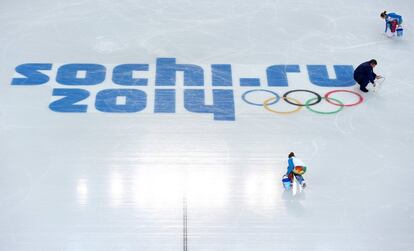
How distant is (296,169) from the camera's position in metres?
10.9

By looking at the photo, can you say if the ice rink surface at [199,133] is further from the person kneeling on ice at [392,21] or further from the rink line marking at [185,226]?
the person kneeling on ice at [392,21]

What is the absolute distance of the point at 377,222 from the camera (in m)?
10.3

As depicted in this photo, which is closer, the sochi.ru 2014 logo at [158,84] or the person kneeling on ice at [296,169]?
the person kneeling on ice at [296,169]

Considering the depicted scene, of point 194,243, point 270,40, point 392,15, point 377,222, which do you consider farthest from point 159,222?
point 392,15

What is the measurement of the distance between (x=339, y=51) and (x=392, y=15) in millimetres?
1780

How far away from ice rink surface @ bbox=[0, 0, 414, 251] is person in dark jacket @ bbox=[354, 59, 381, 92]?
25 centimetres

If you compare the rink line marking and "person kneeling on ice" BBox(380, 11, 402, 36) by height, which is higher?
"person kneeling on ice" BBox(380, 11, 402, 36)

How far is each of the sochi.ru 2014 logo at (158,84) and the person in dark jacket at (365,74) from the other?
0.31m

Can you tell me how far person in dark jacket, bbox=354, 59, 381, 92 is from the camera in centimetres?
1401

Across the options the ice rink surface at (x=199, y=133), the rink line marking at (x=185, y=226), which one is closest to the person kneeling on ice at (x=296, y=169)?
the ice rink surface at (x=199, y=133)

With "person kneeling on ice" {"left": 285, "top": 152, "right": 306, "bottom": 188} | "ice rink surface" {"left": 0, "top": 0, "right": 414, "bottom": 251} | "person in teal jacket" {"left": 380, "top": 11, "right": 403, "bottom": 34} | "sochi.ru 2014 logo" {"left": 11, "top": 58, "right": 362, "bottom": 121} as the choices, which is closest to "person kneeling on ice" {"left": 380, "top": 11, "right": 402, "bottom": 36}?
"person in teal jacket" {"left": 380, "top": 11, "right": 403, "bottom": 34}

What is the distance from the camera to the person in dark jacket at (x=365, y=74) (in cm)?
1401

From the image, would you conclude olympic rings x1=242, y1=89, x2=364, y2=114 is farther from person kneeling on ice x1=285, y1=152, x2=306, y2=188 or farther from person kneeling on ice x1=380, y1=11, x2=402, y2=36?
person kneeling on ice x1=380, y1=11, x2=402, y2=36

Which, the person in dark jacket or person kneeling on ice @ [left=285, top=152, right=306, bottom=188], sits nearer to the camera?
person kneeling on ice @ [left=285, top=152, right=306, bottom=188]
